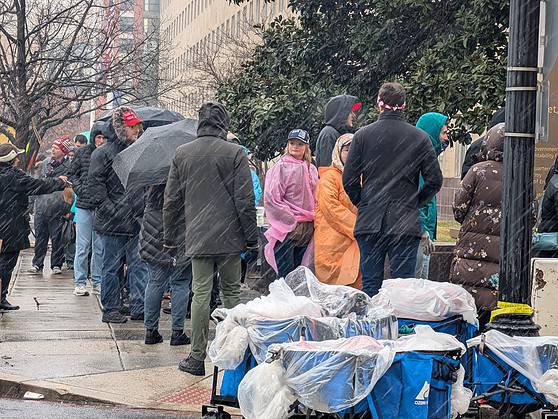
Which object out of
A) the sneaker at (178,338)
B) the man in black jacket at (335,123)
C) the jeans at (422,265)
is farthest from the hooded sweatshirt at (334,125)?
the sneaker at (178,338)

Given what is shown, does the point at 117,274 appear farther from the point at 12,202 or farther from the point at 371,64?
the point at 371,64

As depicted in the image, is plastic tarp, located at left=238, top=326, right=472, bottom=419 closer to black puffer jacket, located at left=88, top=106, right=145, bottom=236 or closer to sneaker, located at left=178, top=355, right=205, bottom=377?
sneaker, located at left=178, top=355, right=205, bottom=377

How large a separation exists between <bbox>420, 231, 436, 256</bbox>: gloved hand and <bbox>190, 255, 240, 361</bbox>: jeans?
4.98 ft

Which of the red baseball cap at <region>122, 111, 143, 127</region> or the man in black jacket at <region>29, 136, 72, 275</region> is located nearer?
the red baseball cap at <region>122, 111, 143, 127</region>

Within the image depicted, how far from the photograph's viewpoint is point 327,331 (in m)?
6.48

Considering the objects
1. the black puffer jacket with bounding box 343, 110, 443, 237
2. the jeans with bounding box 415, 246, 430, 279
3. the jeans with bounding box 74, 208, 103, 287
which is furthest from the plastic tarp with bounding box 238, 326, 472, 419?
the jeans with bounding box 74, 208, 103, 287

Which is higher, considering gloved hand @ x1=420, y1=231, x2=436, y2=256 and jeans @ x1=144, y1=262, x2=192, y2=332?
gloved hand @ x1=420, y1=231, x2=436, y2=256

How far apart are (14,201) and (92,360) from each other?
2965 mm

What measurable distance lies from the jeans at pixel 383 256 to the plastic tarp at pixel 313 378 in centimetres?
266

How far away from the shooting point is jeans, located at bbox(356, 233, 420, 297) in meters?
8.59

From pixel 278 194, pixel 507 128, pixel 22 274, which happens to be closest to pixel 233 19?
pixel 22 274

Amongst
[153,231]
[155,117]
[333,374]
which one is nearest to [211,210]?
[153,231]

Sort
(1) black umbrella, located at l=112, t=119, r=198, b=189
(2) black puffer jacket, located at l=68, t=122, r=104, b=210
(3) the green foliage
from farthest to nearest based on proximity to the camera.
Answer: (3) the green foliage
(2) black puffer jacket, located at l=68, t=122, r=104, b=210
(1) black umbrella, located at l=112, t=119, r=198, b=189

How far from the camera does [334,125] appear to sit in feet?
36.2
